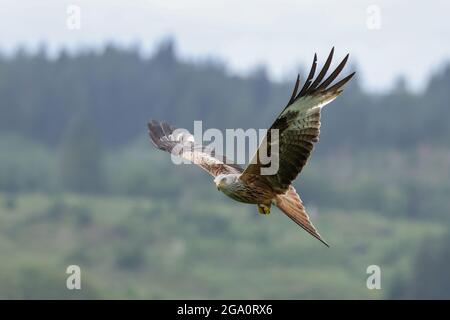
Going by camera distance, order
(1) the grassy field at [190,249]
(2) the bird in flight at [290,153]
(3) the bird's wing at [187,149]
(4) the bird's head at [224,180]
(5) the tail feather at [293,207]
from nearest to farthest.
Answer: (2) the bird in flight at [290,153] → (5) the tail feather at [293,207] → (4) the bird's head at [224,180] → (3) the bird's wing at [187,149] → (1) the grassy field at [190,249]

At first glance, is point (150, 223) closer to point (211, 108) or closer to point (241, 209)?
point (241, 209)

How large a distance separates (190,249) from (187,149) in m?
87.3

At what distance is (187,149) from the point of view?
18625mm

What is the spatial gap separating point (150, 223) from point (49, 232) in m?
10.2

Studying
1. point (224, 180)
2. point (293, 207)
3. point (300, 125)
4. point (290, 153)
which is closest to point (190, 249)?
point (293, 207)

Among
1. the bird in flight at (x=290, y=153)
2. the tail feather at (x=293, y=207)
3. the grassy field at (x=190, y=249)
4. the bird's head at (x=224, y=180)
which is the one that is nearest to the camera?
the bird in flight at (x=290, y=153)

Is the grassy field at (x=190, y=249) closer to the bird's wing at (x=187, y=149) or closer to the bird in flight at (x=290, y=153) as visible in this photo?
the bird's wing at (x=187, y=149)

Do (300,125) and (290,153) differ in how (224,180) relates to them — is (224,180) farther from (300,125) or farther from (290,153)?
Result: (300,125)

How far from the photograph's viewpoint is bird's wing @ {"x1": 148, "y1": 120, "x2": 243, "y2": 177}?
17405mm

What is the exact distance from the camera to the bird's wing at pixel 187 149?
17.4 metres

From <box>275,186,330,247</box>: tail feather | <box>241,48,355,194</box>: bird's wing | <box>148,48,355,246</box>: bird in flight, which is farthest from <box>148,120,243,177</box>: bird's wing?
<box>241,48,355,194</box>: bird's wing

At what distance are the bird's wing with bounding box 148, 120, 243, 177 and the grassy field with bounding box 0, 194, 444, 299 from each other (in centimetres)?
6704

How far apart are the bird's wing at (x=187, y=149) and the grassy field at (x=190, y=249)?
67041mm

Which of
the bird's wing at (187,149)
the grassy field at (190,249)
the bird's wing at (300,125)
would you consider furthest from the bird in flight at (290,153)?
the grassy field at (190,249)
